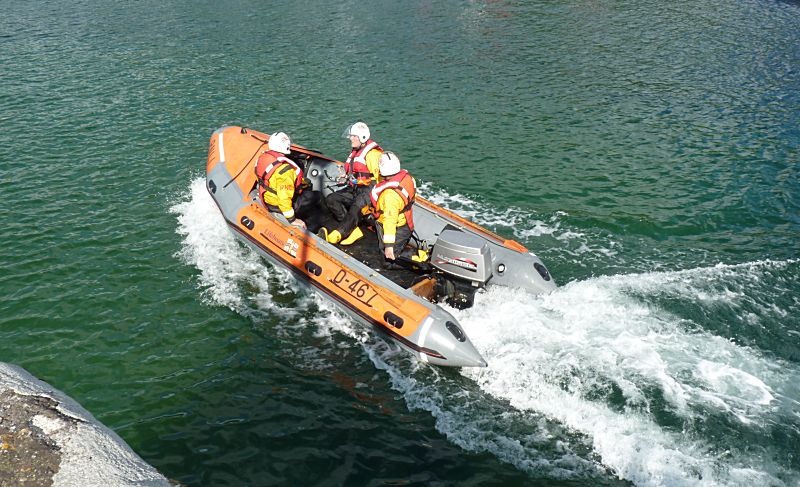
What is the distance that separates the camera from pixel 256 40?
76.1ft

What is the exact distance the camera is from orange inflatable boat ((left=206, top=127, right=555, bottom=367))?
26.4ft

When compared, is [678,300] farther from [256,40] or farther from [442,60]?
[256,40]

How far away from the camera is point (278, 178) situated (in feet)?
33.1

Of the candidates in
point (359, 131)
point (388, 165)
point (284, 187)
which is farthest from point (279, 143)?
point (388, 165)

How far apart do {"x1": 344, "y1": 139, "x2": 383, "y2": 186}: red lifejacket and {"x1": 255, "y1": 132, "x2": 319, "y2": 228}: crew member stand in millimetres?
869

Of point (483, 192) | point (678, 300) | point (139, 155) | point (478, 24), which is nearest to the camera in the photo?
point (678, 300)

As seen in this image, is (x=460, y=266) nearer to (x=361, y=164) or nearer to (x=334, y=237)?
(x=334, y=237)

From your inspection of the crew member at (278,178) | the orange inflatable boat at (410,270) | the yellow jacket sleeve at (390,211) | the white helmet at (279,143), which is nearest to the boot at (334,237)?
the orange inflatable boat at (410,270)

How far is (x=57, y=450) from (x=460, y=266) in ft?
16.7

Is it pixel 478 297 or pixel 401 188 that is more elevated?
pixel 401 188

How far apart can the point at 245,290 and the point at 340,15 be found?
1961cm

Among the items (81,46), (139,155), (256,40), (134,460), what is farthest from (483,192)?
(81,46)

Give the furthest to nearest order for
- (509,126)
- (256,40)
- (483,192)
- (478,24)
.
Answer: (478,24) → (256,40) → (509,126) → (483,192)

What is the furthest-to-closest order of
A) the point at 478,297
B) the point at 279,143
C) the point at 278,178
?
the point at 279,143
the point at 278,178
the point at 478,297
